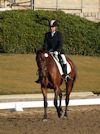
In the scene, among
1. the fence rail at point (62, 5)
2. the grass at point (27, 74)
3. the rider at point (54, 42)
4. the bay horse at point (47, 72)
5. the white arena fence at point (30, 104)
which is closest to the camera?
the bay horse at point (47, 72)

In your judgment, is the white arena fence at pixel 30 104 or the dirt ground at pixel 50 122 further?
the white arena fence at pixel 30 104

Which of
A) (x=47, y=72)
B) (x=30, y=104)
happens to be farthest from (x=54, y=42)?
(x=30, y=104)

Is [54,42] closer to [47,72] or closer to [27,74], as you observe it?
[47,72]

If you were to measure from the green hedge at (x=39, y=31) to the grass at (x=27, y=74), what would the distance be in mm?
769

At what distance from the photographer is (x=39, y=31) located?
34.7m

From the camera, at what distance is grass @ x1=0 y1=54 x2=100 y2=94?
25.5 meters

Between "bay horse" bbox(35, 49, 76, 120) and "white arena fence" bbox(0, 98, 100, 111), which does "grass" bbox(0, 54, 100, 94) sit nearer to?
"white arena fence" bbox(0, 98, 100, 111)

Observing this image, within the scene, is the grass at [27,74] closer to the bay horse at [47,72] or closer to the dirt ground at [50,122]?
the dirt ground at [50,122]

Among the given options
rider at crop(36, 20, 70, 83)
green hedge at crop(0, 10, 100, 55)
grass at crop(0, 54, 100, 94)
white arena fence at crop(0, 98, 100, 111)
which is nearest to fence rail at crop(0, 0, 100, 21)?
green hedge at crop(0, 10, 100, 55)

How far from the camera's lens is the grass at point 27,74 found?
25.5 meters

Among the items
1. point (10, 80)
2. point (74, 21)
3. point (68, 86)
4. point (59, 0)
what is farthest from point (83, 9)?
point (68, 86)

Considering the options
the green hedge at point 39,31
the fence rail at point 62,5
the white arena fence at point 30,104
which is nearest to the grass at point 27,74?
the green hedge at point 39,31

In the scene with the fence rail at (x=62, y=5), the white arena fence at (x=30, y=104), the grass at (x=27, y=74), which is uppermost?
the fence rail at (x=62, y=5)

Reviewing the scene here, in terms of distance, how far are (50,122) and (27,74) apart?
45.2 ft
